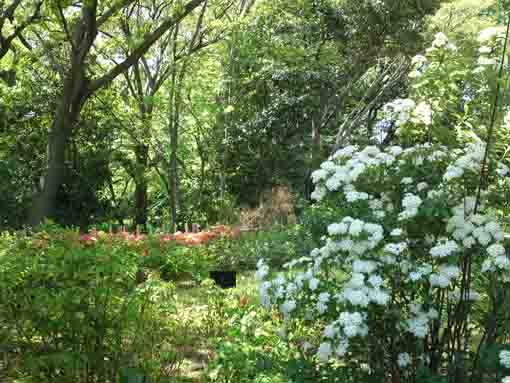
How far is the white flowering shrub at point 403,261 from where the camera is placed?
2627 millimetres

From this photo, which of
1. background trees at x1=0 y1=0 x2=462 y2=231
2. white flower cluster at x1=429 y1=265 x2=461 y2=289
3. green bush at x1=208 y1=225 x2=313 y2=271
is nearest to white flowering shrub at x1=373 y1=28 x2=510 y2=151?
white flower cluster at x1=429 y1=265 x2=461 y2=289

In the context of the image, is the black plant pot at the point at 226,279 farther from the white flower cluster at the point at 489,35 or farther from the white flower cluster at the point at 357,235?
the white flower cluster at the point at 489,35

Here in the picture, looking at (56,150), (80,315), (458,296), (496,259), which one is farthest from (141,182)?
(496,259)

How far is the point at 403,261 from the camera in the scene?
2.73 m

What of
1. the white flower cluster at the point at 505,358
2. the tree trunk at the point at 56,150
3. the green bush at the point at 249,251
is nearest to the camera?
the white flower cluster at the point at 505,358

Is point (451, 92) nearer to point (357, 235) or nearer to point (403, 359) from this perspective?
point (357, 235)

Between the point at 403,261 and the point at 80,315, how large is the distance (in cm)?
174

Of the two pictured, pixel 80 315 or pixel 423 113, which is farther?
pixel 423 113

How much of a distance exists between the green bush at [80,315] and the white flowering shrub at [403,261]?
818 millimetres

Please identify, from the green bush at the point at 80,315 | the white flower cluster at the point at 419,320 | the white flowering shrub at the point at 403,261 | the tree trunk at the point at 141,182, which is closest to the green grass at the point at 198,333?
the green bush at the point at 80,315

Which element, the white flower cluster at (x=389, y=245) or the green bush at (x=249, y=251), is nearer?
the white flower cluster at (x=389, y=245)

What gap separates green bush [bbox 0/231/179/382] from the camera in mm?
2975

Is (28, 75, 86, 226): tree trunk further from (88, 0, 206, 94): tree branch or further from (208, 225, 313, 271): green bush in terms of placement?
(208, 225, 313, 271): green bush

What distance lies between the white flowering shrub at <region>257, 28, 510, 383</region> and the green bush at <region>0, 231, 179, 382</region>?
0.82 meters
